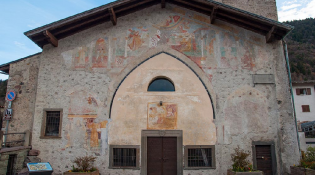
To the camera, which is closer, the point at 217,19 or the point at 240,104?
the point at 240,104

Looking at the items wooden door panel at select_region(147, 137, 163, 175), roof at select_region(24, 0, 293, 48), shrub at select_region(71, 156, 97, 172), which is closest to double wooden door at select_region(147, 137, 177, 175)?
wooden door panel at select_region(147, 137, 163, 175)

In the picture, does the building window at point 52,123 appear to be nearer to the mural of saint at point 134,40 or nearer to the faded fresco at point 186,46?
the faded fresco at point 186,46

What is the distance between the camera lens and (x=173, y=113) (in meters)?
9.20

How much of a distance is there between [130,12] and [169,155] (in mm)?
6070

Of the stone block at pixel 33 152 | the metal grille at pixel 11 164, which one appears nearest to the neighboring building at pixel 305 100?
the stone block at pixel 33 152

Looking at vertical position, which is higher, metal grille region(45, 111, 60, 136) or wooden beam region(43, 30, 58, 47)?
wooden beam region(43, 30, 58, 47)

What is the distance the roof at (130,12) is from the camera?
9.21m

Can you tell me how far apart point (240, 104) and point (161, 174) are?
396cm

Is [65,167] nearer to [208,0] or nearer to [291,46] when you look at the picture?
[208,0]

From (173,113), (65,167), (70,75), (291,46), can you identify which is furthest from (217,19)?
(291,46)

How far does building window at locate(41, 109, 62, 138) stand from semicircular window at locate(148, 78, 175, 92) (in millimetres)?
3676

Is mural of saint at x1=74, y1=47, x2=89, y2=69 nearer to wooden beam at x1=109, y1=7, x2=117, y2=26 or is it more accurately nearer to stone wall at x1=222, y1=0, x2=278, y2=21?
wooden beam at x1=109, y1=7, x2=117, y2=26

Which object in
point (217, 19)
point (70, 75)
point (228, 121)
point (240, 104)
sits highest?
point (217, 19)

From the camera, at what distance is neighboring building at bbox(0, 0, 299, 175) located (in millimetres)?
8898
